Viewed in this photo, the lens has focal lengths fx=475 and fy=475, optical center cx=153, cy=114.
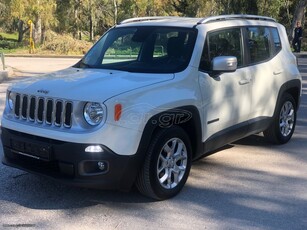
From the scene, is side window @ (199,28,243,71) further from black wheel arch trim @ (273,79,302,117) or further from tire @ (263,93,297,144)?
tire @ (263,93,297,144)

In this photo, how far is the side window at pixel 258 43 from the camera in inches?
245

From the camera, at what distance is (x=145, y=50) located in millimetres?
5609

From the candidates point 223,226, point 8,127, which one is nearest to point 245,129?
point 223,226

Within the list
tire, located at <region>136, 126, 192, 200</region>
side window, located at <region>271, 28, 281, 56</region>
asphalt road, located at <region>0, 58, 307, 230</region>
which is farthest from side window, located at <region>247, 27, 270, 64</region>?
tire, located at <region>136, 126, 192, 200</region>

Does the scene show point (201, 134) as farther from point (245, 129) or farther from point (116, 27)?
point (116, 27)

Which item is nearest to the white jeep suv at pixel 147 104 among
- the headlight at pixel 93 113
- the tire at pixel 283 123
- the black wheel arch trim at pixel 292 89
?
the headlight at pixel 93 113

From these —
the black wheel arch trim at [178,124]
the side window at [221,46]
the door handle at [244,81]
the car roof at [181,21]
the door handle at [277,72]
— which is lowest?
the black wheel arch trim at [178,124]

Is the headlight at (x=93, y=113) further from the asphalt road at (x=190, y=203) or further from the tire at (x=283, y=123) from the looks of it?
the tire at (x=283, y=123)

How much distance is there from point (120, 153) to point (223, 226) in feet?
3.76

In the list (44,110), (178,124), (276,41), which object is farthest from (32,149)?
(276,41)

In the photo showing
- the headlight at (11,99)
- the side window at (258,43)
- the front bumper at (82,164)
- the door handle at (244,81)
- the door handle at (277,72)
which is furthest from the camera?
the door handle at (277,72)

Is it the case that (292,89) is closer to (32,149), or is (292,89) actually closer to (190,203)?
(190,203)

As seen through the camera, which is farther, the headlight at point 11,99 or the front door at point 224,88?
the front door at point 224,88

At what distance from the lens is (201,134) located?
17.2ft
